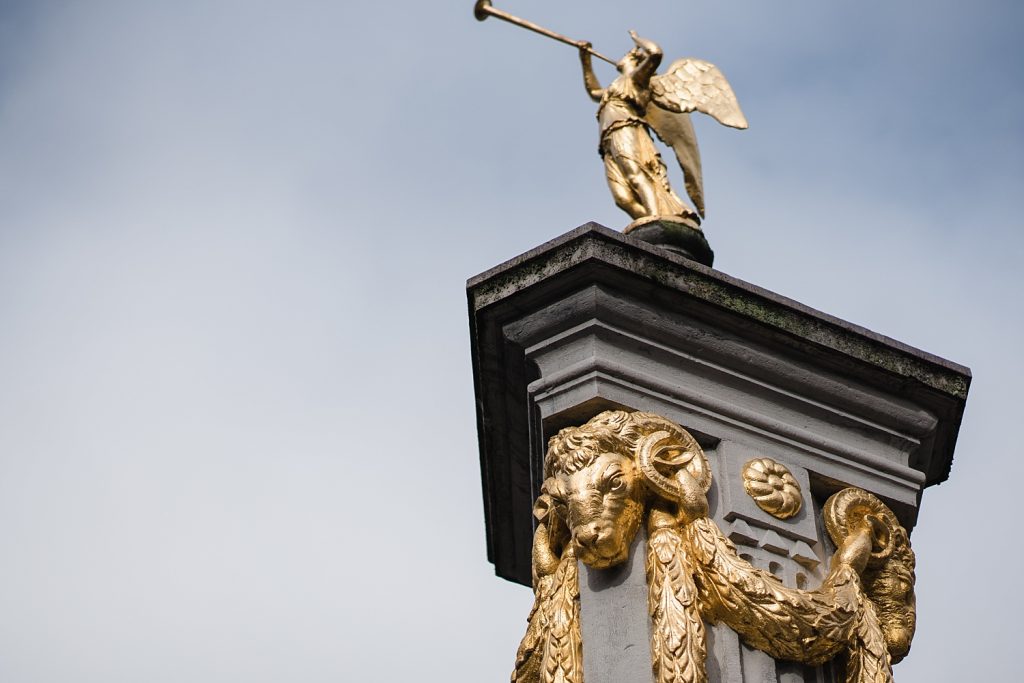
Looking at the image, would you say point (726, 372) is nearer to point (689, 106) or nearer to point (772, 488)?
point (772, 488)

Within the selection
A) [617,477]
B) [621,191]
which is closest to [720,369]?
[617,477]

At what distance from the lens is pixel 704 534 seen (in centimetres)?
800

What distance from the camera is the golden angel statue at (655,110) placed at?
10.3 m

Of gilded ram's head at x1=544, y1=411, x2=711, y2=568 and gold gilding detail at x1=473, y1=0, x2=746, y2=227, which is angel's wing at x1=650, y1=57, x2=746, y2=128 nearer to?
gold gilding detail at x1=473, y1=0, x2=746, y2=227

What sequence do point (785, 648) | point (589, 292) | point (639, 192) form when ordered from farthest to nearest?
point (639, 192) < point (589, 292) < point (785, 648)

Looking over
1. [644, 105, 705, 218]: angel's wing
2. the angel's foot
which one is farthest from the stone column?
[644, 105, 705, 218]: angel's wing

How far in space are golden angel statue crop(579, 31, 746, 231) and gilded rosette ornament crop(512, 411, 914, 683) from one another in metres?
2.35

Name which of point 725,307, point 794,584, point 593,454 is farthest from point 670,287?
point 794,584

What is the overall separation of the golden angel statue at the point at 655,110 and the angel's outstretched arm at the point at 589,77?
0.04ft

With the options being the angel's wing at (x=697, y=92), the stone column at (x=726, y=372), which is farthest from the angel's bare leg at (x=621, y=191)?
the stone column at (x=726, y=372)

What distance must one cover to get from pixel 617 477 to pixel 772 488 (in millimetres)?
746

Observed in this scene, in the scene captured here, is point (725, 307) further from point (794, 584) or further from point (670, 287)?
point (794, 584)

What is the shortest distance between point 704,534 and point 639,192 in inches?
103

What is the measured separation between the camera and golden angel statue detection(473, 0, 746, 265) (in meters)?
10.2
